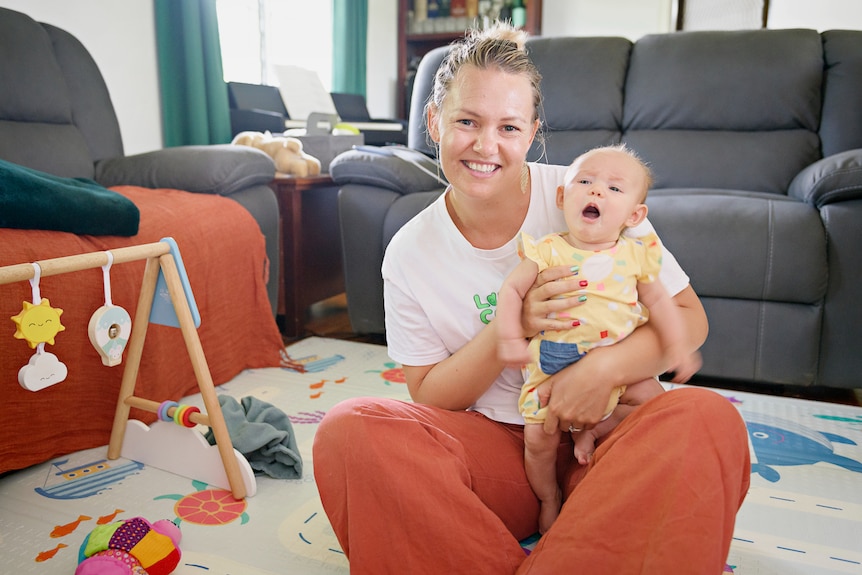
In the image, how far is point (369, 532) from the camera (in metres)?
0.90

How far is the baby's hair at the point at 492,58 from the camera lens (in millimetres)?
1014

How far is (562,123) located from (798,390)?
1233 millimetres

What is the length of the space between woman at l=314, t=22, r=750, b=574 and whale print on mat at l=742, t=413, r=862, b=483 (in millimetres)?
634

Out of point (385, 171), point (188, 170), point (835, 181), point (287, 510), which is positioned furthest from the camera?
point (385, 171)

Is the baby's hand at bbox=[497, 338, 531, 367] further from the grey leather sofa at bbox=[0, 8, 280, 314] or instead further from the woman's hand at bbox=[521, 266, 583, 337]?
the grey leather sofa at bbox=[0, 8, 280, 314]

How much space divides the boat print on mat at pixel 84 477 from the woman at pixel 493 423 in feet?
2.19

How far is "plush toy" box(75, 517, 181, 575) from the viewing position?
3.37 feet

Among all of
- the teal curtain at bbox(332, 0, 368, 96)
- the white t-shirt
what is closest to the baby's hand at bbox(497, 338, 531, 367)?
the white t-shirt

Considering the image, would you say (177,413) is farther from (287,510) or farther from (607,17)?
(607,17)

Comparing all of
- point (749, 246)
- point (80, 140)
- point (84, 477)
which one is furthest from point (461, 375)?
point (80, 140)

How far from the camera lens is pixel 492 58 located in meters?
1.01

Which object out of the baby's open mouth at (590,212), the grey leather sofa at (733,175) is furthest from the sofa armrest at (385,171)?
the baby's open mouth at (590,212)

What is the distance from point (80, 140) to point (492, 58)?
5.27 feet

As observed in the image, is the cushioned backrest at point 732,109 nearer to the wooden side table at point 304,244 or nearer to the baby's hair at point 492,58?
the wooden side table at point 304,244
